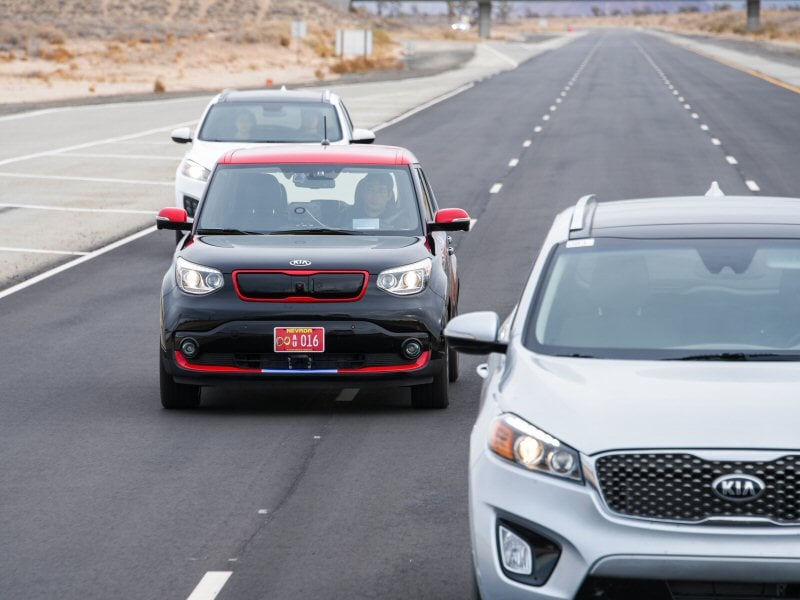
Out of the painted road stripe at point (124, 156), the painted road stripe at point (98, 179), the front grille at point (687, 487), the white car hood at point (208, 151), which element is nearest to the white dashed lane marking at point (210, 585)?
the front grille at point (687, 487)

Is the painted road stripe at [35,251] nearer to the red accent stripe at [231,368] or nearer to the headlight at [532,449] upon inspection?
the red accent stripe at [231,368]

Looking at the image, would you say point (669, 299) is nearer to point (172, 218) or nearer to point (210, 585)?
point (210, 585)

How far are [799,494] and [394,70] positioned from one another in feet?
237

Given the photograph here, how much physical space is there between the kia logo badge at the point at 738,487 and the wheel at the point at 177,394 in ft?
18.3

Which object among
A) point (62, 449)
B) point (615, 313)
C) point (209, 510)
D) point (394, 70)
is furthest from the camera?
point (394, 70)

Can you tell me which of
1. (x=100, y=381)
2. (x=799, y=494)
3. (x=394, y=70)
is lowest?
(x=394, y=70)

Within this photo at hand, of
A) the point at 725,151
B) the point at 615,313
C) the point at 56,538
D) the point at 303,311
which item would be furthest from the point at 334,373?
the point at 725,151

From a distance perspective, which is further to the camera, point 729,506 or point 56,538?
point 56,538

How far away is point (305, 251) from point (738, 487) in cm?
545

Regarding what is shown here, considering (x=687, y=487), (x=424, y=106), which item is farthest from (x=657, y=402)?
(x=424, y=106)

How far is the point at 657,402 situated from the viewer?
5.59m

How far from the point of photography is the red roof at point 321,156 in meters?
11.6

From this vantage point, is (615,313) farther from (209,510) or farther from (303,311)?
(303,311)

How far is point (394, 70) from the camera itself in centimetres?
7650
